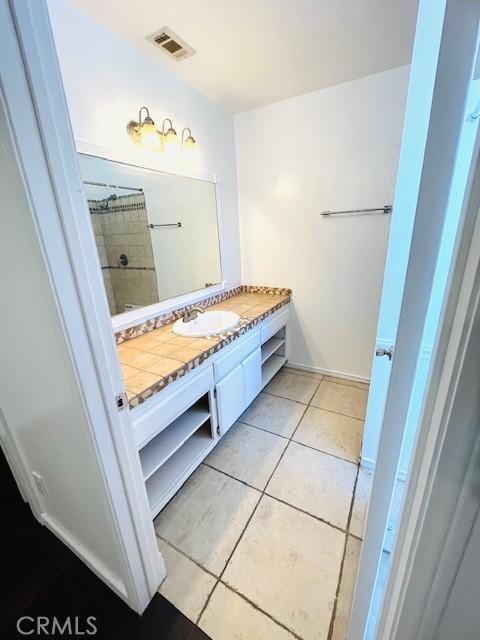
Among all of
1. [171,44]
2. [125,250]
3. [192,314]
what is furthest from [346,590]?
[171,44]

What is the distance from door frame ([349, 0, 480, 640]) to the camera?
432mm

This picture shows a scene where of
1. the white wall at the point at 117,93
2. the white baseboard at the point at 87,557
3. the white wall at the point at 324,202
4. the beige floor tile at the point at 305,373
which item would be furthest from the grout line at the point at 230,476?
the white wall at the point at 117,93

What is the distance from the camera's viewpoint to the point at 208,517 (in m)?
1.37

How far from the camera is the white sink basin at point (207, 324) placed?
1681 millimetres

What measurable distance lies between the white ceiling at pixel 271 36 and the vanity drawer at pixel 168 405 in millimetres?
1770

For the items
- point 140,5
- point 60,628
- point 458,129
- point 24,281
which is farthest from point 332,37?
point 60,628

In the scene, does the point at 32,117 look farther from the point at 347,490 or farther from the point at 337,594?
the point at 347,490

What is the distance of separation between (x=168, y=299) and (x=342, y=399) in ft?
5.48

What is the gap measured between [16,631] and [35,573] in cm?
19

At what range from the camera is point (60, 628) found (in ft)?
3.25

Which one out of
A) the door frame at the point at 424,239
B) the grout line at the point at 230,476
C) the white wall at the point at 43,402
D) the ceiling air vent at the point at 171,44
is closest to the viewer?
the door frame at the point at 424,239

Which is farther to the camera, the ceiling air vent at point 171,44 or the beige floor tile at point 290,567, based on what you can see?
the ceiling air vent at point 171,44

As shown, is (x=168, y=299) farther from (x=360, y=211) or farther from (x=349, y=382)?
(x=349, y=382)

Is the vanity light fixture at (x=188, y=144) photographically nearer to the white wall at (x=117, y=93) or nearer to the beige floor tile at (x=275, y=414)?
the white wall at (x=117, y=93)
